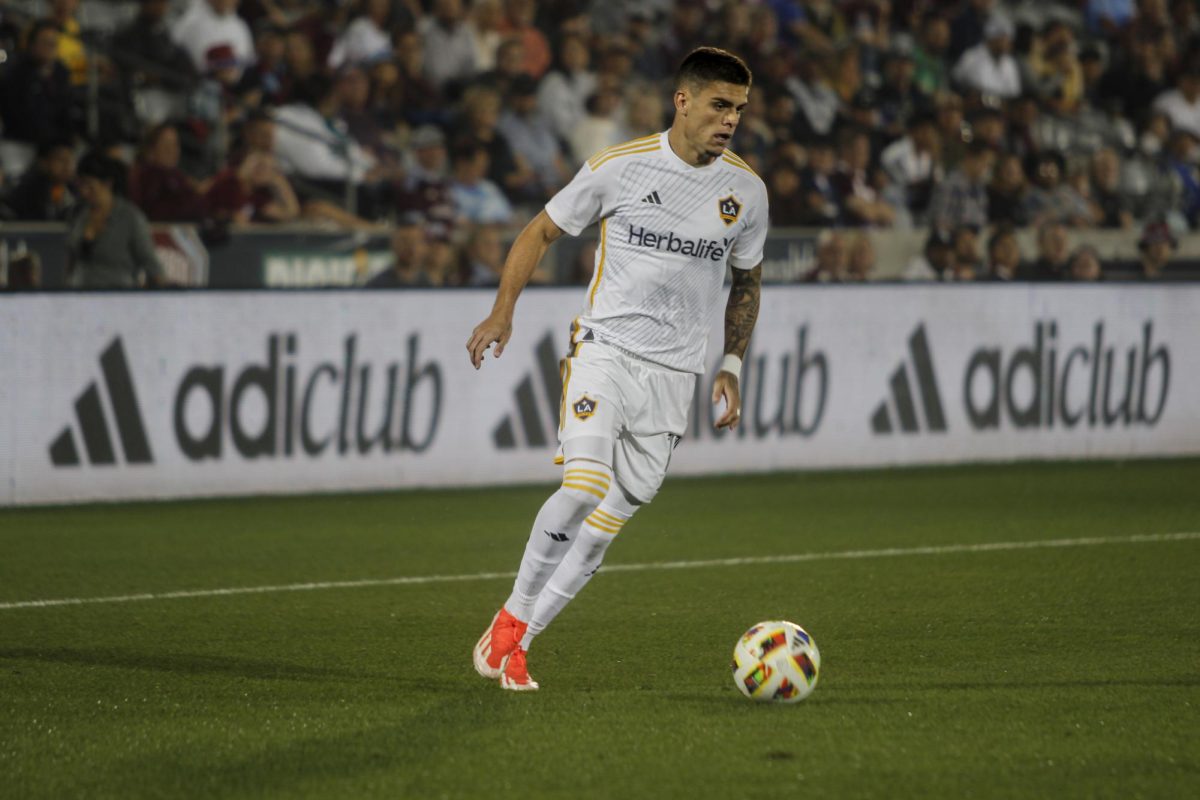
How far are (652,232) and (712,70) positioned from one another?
0.60 meters

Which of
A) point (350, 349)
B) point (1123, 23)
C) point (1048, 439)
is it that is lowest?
point (1048, 439)

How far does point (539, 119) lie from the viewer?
1705 centimetres

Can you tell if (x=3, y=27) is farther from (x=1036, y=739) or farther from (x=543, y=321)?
(x=1036, y=739)

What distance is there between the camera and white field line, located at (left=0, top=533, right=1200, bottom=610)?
8.66 m

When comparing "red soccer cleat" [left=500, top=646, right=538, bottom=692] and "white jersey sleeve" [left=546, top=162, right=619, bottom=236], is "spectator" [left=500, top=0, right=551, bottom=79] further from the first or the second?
"red soccer cleat" [left=500, top=646, right=538, bottom=692]

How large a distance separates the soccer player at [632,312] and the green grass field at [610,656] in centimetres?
41

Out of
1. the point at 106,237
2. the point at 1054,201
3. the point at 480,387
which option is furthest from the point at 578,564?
the point at 1054,201

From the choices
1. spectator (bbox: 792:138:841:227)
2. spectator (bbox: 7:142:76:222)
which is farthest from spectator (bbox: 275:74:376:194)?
spectator (bbox: 792:138:841:227)

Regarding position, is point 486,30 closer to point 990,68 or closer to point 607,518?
point 990,68

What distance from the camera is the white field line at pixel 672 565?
341 inches

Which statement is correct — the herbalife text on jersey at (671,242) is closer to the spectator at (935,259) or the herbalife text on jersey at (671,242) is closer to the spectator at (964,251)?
Result: the spectator at (935,259)

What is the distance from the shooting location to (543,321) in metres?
13.2

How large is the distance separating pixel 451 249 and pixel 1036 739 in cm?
910

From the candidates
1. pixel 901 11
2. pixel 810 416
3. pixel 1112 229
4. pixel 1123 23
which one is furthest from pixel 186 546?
pixel 1123 23
